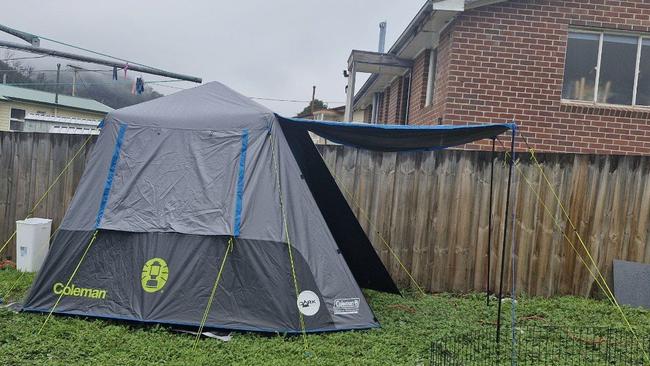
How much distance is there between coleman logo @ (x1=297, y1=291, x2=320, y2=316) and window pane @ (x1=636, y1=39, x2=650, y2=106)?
6.56 metres

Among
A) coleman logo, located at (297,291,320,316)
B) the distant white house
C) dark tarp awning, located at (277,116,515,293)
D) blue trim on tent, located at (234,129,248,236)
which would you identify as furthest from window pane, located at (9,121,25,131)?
coleman logo, located at (297,291,320,316)

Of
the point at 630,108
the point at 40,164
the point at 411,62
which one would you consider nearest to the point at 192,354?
the point at 40,164

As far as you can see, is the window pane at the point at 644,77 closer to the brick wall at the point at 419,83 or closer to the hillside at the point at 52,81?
the brick wall at the point at 419,83

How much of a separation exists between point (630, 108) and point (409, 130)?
205 inches

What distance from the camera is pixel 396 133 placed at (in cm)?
477

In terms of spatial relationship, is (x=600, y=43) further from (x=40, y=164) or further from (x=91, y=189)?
(x=40, y=164)

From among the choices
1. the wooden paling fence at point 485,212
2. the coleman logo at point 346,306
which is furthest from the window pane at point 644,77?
the coleman logo at point 346,306

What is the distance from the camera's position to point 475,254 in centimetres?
623

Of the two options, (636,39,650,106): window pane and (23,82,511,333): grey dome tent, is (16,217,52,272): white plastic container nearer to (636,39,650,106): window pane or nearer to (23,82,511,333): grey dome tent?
(23,82,511,333): grey dome tent

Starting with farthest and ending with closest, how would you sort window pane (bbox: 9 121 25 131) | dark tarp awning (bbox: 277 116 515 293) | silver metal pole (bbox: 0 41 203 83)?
1. window pane (bbox: 9 121 25 131)
2. silver metal pole (bbox: 0 41 203 83)
3. dark tarp awning (bbox: 277 116 515 293)

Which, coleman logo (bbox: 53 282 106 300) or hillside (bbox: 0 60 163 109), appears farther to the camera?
hillside (bbox: 0 60 163 109)

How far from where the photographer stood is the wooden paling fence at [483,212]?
19.8 ft

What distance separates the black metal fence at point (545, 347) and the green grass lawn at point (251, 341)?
143 mm

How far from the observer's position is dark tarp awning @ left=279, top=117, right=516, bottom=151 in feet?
15.2
